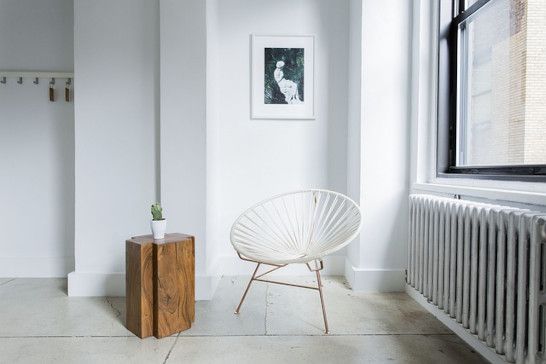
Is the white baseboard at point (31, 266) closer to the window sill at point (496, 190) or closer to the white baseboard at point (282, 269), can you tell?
the white baseboard at point (282, 269)

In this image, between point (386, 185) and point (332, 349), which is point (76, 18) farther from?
point (332, 349)

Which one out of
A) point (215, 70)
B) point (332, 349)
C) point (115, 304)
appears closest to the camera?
point (332, 349)

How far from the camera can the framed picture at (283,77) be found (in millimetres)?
2887

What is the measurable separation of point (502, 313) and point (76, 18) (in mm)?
2948

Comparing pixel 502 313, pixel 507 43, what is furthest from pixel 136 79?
pixel 502 313

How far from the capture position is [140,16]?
8.02ft

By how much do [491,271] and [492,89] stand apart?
1145mm

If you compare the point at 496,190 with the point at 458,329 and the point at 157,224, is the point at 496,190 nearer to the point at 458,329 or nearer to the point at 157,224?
the point at 458,329

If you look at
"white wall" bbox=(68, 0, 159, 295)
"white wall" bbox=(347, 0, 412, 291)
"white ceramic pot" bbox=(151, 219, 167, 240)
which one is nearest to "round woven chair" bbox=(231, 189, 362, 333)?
"white wall" bbox=(347, 0, 412, 291)

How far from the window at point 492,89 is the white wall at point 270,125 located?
811 mm

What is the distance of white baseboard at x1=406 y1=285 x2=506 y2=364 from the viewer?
1617mm

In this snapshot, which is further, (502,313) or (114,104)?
(114,104)

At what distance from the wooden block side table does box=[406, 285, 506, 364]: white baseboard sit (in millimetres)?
1441

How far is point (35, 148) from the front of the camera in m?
2.82
